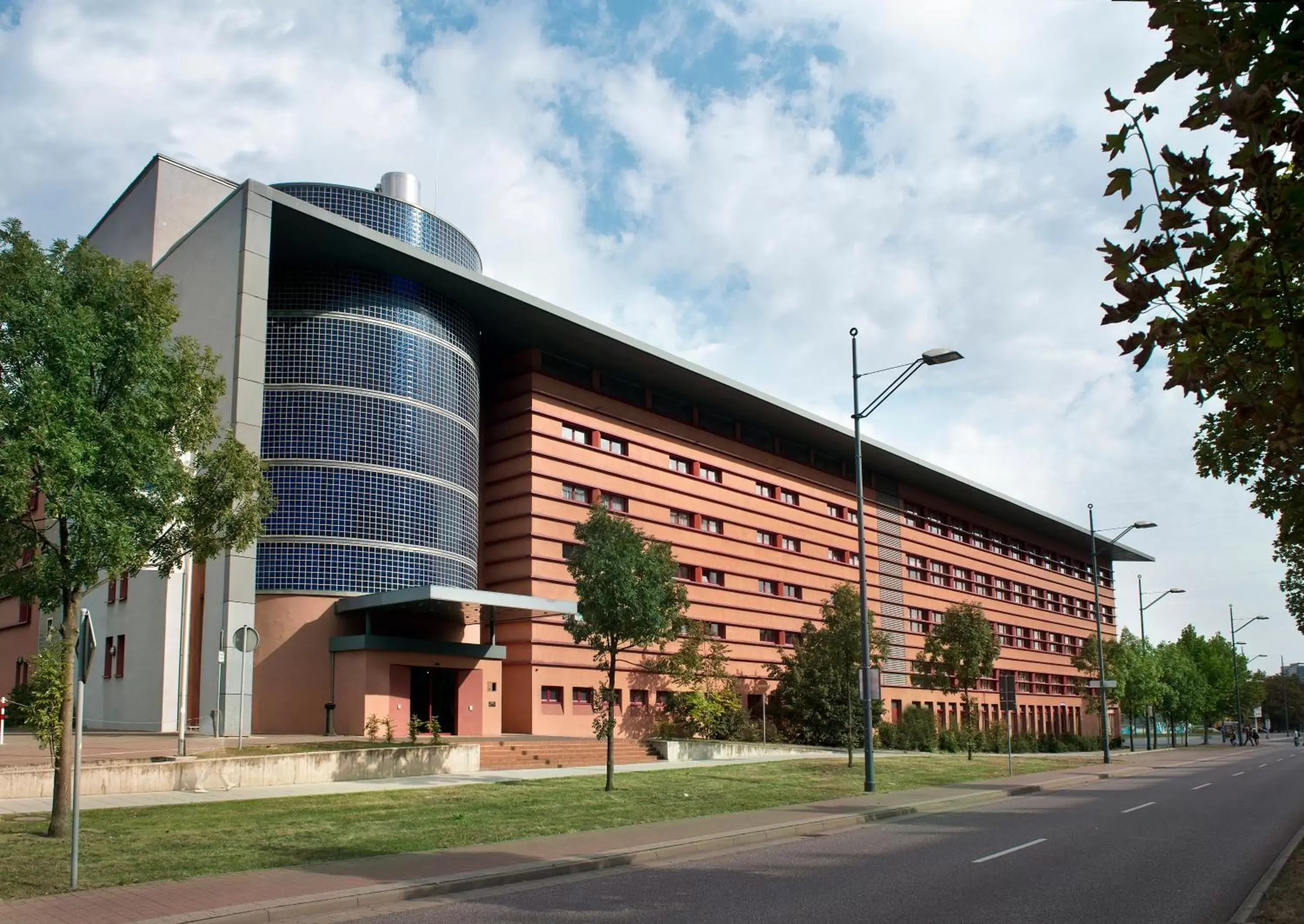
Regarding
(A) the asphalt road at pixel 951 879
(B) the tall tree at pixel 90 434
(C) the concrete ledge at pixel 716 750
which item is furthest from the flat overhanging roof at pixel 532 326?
(A) the asphalt road at pixel 951 879

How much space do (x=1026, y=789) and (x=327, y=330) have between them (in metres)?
25.8

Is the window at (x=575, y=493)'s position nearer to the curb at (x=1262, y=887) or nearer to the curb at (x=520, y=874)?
the curb at (x=520, y=874)

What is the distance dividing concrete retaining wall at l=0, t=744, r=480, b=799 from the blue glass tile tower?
33.9 feet

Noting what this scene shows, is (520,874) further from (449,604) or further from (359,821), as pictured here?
(449,604)

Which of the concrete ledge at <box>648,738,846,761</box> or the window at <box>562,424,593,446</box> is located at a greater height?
the window at <box>562,424,593,446</box>

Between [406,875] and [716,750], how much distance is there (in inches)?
1004

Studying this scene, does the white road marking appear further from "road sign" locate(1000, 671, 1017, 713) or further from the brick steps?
the brick steps

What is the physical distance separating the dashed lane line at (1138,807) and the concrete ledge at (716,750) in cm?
1445

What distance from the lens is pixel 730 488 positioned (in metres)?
51.9

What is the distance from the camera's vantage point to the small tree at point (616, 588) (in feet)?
74.9

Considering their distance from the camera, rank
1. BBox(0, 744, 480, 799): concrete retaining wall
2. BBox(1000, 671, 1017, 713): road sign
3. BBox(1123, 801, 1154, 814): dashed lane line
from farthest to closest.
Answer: BBox(1000, 671, 1017, 713): road sign → BBox(1123, 801, 1154, 814): dashed lane line → BBox(0, 744, 480, 799): concrete retaining wall

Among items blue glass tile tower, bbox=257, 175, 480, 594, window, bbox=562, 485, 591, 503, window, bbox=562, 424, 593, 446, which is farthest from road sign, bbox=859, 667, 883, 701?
window, bbox=562, 424, 593, 446

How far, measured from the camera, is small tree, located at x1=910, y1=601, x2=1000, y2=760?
41781mm

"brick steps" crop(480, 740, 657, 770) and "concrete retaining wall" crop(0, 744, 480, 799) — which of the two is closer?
"concrete retaining wall" crop(0, 744, 480, 799)
